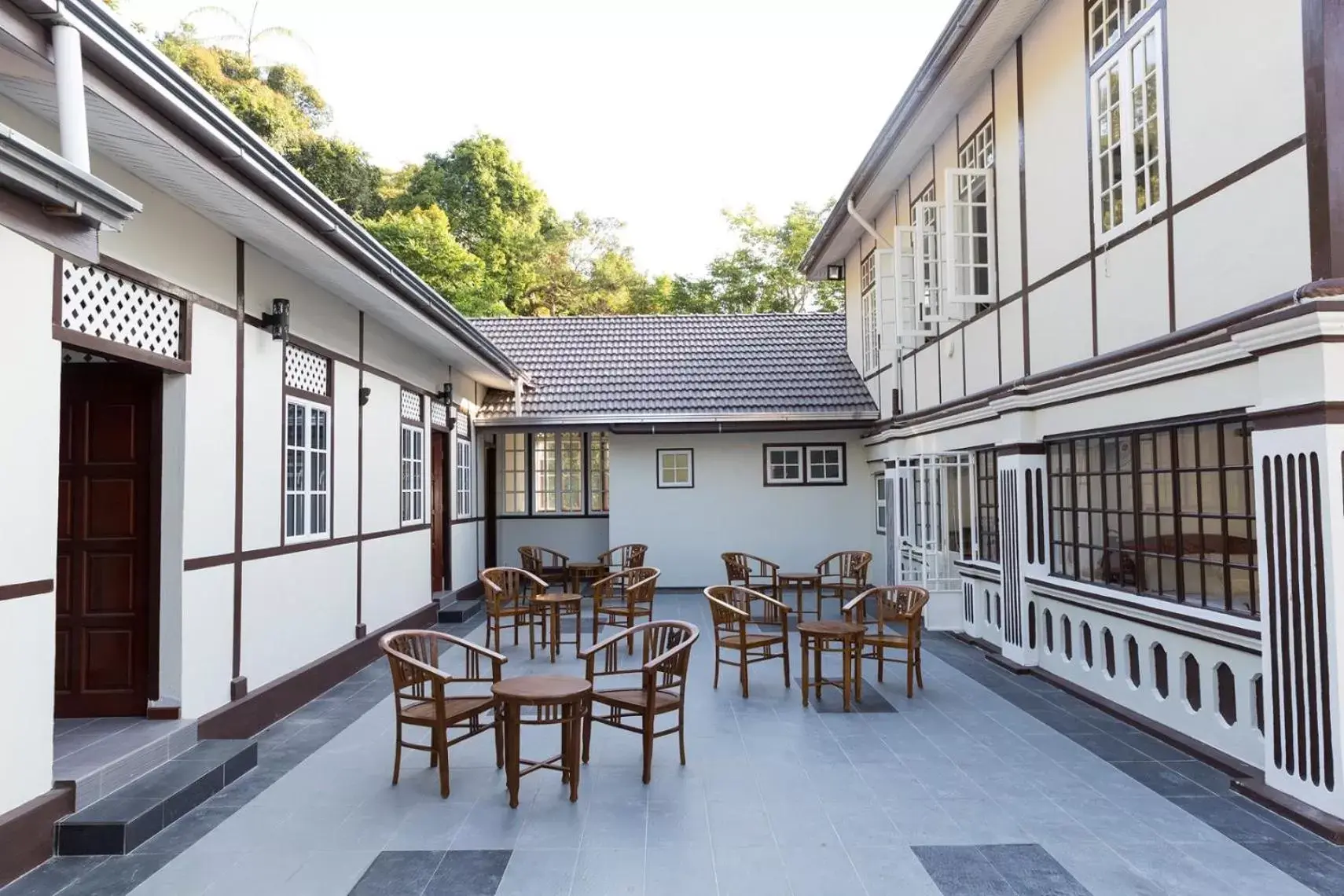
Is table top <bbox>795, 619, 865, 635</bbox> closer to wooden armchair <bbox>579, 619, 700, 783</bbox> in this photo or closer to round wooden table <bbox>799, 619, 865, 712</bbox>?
round wooden table <bbox>799, 619, 865, 712</bbox>

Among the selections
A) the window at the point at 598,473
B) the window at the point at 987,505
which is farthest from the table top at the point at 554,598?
the window at the point at 598,473

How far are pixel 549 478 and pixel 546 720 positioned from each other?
380 inches

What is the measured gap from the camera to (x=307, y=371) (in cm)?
654

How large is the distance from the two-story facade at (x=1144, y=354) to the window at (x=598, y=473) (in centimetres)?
599

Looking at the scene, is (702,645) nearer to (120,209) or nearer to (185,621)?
(185,621)

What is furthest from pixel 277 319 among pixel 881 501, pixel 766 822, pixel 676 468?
pixel 881 501

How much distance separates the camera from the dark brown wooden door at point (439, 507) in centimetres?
1070

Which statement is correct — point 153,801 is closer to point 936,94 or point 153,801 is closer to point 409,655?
point 409,655

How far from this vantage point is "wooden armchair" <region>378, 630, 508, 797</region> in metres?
4.33

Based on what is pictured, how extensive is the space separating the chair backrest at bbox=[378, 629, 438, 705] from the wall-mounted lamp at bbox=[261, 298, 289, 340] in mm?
2442

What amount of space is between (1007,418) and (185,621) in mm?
6118

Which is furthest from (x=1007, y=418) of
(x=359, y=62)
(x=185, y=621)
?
(x=359, y=62)

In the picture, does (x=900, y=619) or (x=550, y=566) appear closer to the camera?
(x=900, y=619)

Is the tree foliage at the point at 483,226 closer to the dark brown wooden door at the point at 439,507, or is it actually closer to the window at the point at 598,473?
the window at the point at 598,473
